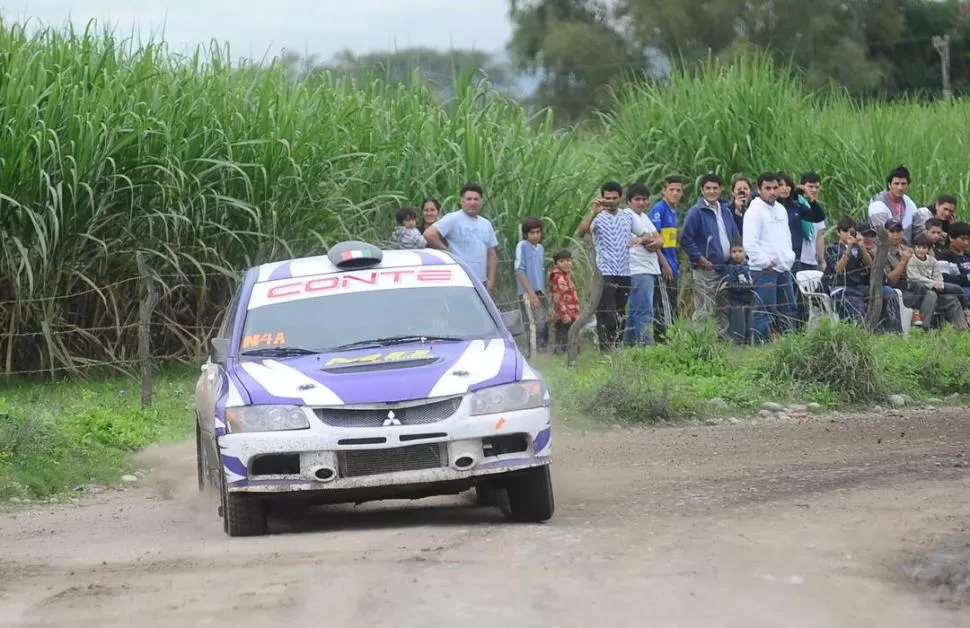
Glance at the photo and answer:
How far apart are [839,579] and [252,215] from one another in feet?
36.5

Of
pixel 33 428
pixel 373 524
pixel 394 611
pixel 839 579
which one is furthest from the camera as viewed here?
pixel 33 428

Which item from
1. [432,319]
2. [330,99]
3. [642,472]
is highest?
[330,99]

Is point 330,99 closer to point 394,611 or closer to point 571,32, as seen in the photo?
point 394,611

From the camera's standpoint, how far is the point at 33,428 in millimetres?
12328

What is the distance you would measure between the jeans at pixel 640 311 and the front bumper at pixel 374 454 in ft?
25.1

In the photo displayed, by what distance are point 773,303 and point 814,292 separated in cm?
83

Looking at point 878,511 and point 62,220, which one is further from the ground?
point 62,220

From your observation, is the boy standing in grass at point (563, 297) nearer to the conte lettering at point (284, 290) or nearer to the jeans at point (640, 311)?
the jeans at point (640, 311)

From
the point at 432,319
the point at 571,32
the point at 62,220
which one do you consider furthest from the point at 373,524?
the point at 571,32

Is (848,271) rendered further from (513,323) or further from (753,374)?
(513,323)

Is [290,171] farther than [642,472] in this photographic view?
Yes

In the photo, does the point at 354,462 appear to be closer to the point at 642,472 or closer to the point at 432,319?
the point at 432,319

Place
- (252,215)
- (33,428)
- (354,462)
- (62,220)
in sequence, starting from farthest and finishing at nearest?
(252,215), (62,220), (33,428), (354,462)

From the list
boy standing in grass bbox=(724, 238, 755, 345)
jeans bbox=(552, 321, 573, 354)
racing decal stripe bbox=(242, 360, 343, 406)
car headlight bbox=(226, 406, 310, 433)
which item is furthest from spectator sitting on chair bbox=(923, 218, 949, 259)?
car headlight bbox=(226, 406, 310, 433)
